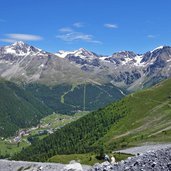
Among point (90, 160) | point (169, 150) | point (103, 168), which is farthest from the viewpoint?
point (90, 160)

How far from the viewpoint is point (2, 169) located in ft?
630

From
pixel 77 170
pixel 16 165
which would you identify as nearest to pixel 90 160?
pixel 16 165

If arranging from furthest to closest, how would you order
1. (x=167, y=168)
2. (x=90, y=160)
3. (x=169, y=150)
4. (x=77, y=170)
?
(x=90, y=160) < (x=77, y=170) < (x=169, y=150) < (x=167, y=168)

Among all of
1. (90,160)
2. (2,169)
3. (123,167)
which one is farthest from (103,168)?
(2,169)

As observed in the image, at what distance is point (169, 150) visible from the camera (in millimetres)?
38281

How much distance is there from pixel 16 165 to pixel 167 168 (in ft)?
540

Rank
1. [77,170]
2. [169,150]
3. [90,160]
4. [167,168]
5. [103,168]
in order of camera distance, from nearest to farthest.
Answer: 1. [167,168]
2. [169,150]
3. [103,168]
4. [77,170]
5. [90,160]

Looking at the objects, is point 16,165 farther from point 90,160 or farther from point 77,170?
point 77,170

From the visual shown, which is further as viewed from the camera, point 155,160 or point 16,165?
point 16,165

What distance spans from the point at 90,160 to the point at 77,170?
471 feet

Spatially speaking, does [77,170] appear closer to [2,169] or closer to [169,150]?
[169,150]

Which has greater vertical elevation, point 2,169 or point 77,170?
point 77,170

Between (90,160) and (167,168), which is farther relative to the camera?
(90,160)

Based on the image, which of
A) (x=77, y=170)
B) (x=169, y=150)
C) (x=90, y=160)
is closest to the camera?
(x=169, y=150)
